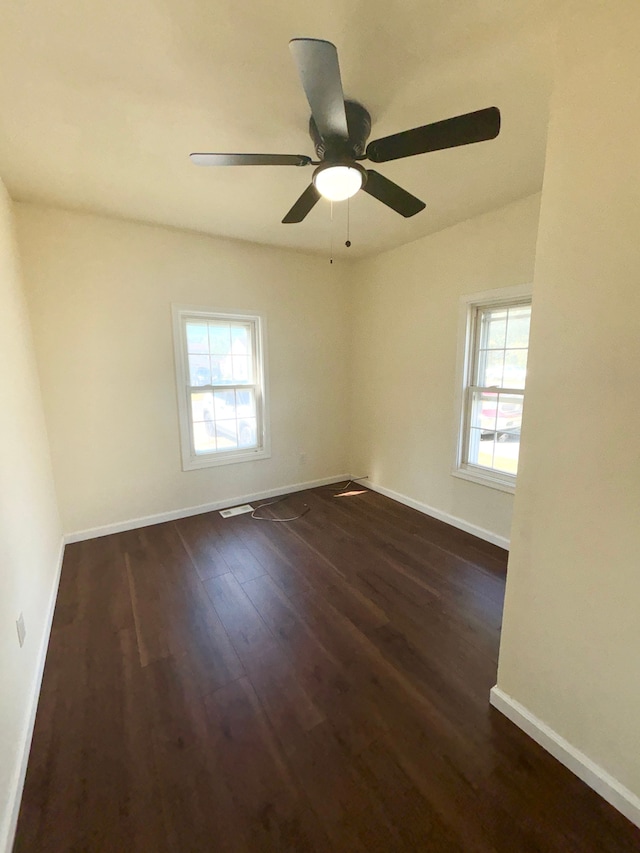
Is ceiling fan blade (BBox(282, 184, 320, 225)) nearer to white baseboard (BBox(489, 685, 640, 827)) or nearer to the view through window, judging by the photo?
the view through window

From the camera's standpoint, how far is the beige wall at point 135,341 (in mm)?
2727

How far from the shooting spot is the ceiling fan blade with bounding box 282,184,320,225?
175 centimetres

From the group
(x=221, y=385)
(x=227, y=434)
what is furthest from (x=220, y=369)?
(x=227, y=434)

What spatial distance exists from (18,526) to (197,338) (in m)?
2.18

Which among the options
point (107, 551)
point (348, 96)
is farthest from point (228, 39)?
point (107, 551)

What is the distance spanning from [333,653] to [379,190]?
237 centimetres

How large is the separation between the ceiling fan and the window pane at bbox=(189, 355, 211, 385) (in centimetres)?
194

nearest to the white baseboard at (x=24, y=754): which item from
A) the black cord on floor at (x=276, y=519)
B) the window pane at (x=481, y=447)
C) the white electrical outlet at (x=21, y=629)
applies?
the white electrical outlet at (x=21, y=629)

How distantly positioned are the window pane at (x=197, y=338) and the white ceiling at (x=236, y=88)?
111 centimetres

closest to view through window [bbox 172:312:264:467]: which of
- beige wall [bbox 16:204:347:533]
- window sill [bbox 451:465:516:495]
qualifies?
beige wall [bbox 16:204:347:533]

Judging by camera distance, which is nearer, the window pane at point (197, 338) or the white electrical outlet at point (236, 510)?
the window pane at point (197, 338)

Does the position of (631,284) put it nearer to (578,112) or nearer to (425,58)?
(578,112)

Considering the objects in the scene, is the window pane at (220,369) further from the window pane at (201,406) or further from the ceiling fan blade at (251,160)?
the ceiling fan blade at (251,160)

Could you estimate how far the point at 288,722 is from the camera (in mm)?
1466
